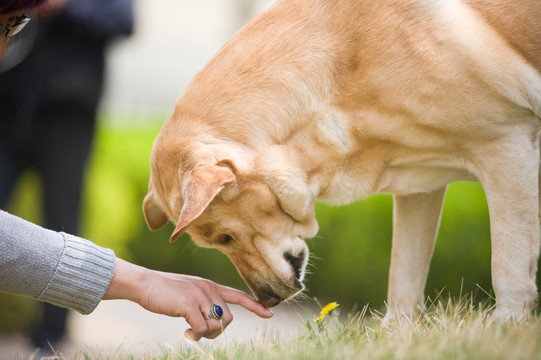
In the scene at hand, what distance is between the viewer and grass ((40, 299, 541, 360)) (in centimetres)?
211

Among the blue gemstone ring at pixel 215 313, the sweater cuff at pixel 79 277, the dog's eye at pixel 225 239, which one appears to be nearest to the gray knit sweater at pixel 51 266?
the sweater cuff at pixel 79 277

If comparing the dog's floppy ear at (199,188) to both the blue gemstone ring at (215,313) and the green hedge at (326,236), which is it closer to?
the blue gemstone ring at (215,313)

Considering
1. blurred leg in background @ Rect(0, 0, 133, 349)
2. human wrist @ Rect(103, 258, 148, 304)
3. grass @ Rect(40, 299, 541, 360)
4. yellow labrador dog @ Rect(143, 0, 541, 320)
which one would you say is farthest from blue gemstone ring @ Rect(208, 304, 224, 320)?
blurred leg in background @ Rect(0, 0, 133, 349)

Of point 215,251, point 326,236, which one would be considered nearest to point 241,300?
point 326,236

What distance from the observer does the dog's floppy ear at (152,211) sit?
362 centimetres

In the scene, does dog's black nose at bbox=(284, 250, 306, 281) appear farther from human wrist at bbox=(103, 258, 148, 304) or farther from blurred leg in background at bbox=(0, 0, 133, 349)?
blurred leg in background at bbox=(0, 0, 133, 349)

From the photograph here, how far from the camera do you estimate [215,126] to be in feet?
10.5

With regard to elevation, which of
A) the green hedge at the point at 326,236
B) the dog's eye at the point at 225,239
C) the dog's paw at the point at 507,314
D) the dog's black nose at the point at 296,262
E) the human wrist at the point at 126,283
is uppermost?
the human wrist at the point at 126,283

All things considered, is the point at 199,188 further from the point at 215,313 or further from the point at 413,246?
the point at 413,246

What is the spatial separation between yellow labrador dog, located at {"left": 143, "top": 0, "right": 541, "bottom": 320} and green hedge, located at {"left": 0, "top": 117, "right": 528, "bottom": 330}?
5.81ft

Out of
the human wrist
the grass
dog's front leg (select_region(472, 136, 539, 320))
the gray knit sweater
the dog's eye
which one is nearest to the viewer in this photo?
the grass

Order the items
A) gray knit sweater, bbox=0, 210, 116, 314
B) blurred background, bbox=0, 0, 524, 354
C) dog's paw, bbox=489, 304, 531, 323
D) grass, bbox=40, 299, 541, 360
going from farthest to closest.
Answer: blurred background, bbox=0, 0, 524, 354 < dog's paw, bbox=489, 304, 531, 323 < gray knit sweater, bbox=0, 210, 116, 314 < grass, bbox=40, 299, 541, 360

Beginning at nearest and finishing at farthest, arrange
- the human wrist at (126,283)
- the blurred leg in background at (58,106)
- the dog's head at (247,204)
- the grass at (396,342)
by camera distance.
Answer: the grass at (396,342)
the human wrist at (126,283)
the dog's head at (247,204)
the blurred leg in background at (58,106)

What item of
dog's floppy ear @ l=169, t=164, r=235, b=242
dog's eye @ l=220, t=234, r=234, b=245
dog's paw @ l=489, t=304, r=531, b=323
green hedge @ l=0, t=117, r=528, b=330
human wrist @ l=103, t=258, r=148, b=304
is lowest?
green hedge @ l=0, t=117, r=528, b=330
